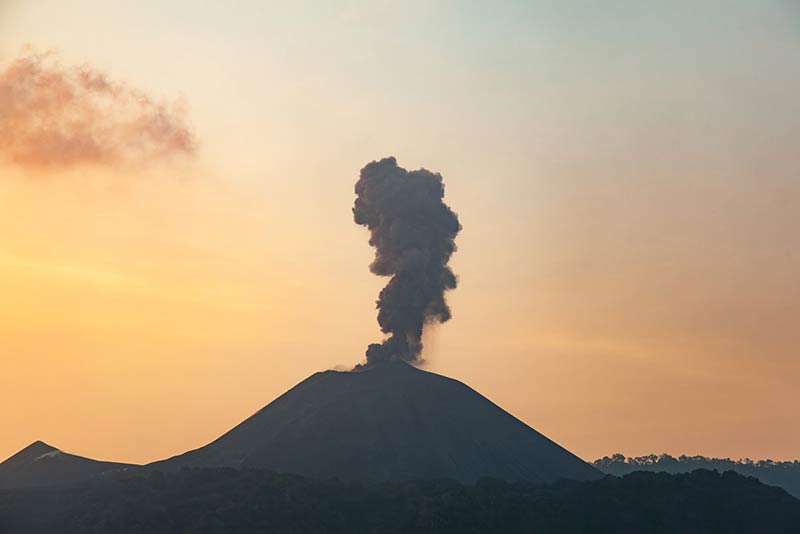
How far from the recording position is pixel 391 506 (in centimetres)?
17488

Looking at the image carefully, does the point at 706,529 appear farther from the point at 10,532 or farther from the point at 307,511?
the point at 10,532

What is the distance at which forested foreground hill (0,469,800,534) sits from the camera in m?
165

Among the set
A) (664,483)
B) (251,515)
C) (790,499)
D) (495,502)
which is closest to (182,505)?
(251,515)

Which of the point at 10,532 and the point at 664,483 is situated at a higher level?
the point at 664,483

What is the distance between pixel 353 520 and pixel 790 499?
196ft

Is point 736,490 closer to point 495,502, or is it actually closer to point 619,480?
point 619,480

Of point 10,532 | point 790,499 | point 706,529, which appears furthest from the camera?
point 790,499

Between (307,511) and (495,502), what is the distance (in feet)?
79.2

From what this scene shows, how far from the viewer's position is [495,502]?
17638 centimetres

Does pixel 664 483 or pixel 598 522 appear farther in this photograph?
pixel 664 483

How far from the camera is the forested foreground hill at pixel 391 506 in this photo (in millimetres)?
164750

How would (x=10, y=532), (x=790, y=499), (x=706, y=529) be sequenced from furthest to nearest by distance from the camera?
(x=790, y=499) → (x=706, y=529) → (x=10, y=532)

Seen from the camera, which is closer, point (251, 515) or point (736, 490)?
point (251, 515)

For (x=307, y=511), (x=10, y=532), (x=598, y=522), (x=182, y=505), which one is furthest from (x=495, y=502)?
(x=10, y=532)
